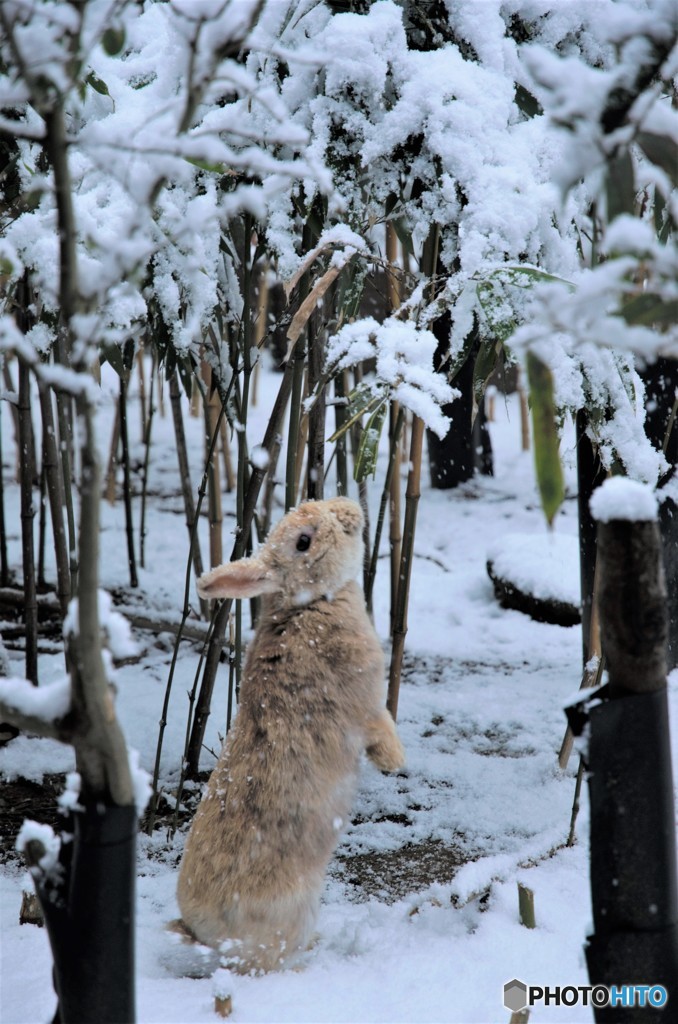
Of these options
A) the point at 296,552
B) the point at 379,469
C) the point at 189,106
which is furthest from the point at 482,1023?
the point at 379,469

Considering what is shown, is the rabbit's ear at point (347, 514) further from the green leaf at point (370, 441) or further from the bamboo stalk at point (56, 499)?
the bamboo stalk at point (56, 499)

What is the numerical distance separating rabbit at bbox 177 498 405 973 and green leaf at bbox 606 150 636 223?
0.98 metres

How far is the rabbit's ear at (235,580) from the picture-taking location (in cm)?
157

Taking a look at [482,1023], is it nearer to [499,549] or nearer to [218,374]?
[218,374]

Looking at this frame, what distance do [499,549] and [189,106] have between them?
301 centimetres

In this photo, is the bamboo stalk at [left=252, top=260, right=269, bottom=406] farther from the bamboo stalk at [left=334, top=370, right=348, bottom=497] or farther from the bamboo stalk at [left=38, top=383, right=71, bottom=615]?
the bamboo stalk at [left=38, top=383, right=71, bottom=615]

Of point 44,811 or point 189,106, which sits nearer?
point 189,106

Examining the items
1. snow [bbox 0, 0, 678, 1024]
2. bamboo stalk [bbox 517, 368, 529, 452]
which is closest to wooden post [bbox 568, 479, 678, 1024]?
snow [bbox 0, 0, 678, 1024]

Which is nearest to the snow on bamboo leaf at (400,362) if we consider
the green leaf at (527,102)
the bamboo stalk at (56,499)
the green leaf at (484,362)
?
the green leaf at (484,362)

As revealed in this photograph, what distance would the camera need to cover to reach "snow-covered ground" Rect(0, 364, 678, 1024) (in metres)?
1.40

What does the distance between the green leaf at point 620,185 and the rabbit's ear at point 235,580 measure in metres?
0.98

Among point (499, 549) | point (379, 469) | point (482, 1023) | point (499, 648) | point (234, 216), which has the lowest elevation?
point (482, 1023)

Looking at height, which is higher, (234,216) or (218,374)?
(234,216)

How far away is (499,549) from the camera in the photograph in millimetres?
3609
